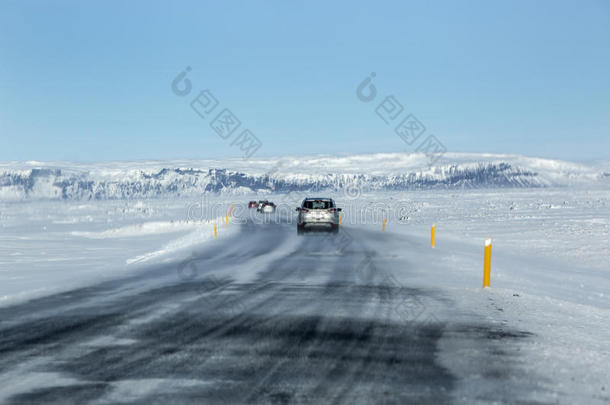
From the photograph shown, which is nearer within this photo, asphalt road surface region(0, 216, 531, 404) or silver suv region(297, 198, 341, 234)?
asphalt road surface region(0, 216, 531, 404)

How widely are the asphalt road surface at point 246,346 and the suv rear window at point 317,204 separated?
17007 millimetres

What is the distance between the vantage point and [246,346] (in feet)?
22.1

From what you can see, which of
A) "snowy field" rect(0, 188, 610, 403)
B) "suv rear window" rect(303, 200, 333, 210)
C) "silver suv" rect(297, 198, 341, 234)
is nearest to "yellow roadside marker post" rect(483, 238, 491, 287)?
"snowy field" rect(0, 188, 610, 403)

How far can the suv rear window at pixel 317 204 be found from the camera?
29500mm

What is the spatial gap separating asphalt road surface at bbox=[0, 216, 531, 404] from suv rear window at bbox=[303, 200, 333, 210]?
670 inches

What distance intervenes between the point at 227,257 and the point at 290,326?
438 inches

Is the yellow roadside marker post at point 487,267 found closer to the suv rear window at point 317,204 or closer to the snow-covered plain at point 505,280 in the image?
the snow-covered plain at point 505,280

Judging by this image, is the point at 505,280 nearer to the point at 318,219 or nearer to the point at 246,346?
the point at 246,346

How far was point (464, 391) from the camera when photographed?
5098 millimetres

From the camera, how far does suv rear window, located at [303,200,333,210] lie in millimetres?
29500

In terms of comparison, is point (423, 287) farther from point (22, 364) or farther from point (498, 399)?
point (22, 364)

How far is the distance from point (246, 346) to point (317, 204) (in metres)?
23.5

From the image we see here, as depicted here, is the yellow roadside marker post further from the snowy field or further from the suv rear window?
the suv rear window

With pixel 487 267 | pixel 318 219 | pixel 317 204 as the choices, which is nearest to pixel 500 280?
pixel 487 267
